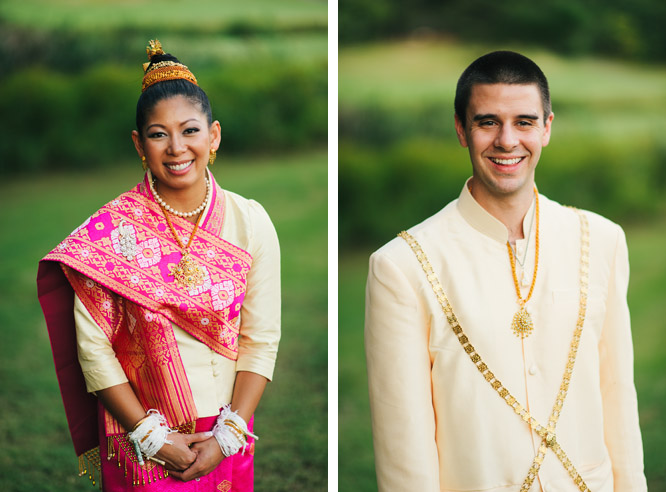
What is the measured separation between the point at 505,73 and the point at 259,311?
0.96 metres

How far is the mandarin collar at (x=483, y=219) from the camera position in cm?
241

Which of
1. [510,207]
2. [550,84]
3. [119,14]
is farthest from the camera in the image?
[550,84]

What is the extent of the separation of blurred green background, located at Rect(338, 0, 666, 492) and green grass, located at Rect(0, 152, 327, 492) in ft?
0.67

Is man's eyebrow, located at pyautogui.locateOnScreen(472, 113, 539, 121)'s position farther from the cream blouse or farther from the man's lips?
the cream blouse

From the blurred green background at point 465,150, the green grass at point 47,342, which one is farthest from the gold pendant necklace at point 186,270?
the blurred green background at point 465,150

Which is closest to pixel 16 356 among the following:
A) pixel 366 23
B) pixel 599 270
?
pixel 366 23

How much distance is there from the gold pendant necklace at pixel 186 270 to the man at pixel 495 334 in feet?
1.57

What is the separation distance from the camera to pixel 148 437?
239 centimetres

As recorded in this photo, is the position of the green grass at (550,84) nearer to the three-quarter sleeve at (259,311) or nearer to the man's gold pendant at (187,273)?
the three-quarter sleeve at (259,311)

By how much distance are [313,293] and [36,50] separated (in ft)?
5.82

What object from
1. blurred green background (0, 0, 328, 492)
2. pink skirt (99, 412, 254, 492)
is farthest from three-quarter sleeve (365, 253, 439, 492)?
blurred green background (0, 0, 328, 492)

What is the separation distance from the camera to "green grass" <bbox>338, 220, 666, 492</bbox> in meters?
4.36

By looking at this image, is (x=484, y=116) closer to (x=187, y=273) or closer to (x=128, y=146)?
(x=187, y=273)

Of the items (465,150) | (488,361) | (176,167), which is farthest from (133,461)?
(465,150)
